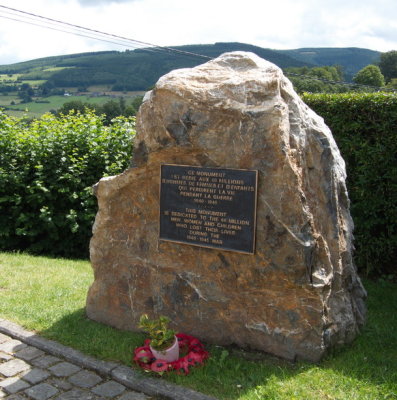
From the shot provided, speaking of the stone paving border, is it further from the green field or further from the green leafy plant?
the green field

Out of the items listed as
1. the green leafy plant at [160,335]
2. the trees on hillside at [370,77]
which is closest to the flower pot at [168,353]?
the green leafy plant at [160,335]

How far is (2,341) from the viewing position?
492cm

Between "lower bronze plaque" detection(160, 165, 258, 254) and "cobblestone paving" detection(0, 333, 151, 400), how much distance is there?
1.51 m

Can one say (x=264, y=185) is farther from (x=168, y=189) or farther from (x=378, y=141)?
(x=378, y=141)

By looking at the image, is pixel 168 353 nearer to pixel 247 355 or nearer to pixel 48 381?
pixel 247 355

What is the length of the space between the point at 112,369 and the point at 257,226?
74.2 inches

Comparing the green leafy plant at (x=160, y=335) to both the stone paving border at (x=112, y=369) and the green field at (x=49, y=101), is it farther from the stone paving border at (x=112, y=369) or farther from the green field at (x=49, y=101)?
the green field at (x=49, y=101)

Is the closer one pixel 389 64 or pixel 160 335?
pixel 160 335

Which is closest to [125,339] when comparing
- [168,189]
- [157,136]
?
[168,189]

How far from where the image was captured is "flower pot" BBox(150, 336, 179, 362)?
13.9 feet

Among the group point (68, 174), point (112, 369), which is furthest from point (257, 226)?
point (68, 174)

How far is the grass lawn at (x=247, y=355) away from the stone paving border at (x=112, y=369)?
0.29 feet

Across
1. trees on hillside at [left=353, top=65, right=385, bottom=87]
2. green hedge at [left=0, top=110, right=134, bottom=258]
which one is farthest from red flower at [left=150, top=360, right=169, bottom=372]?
trees on hillside at [left=353, top=65, right=385, bottom=87]

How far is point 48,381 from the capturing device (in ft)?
13.7
